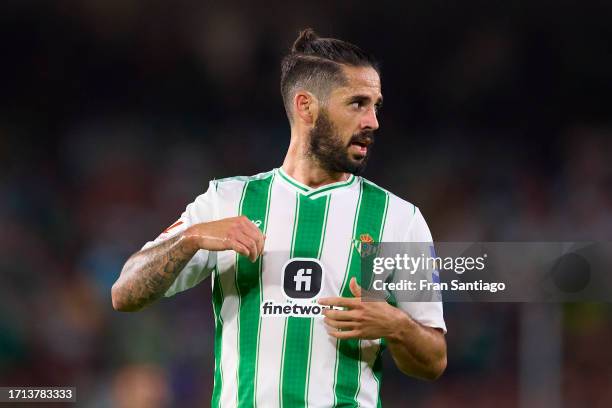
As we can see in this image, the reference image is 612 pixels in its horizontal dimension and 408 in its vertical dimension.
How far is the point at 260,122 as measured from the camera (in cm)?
763

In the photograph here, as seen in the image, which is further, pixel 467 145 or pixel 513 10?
pixel 513 10

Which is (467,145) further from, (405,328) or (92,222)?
(405,328)

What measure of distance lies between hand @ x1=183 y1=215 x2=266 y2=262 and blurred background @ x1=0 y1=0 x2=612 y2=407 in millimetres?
2710

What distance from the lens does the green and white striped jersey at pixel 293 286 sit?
3.00 metres

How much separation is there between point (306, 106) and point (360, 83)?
23cm

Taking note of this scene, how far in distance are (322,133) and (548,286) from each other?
83.3 inches

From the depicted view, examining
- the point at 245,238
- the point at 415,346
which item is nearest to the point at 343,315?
the point at 415,346

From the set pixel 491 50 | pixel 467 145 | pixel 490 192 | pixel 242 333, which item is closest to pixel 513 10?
pixel 491 50

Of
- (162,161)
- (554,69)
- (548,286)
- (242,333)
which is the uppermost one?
(554,69)

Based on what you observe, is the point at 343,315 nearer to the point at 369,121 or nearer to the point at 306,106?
the point at 369,121

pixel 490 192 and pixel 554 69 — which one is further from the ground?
pixel 554 69

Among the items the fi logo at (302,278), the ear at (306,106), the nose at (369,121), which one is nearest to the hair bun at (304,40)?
the ear at (306,106)

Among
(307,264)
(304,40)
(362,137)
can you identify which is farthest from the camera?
(304,40)

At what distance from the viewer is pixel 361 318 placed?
2867 mm
